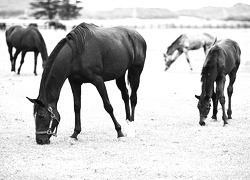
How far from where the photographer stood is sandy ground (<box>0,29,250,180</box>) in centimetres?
718

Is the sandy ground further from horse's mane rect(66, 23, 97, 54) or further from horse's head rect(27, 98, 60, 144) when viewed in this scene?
horse's mane rect(66, 23, 97, 54)

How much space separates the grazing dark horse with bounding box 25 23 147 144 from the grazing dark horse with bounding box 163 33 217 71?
14564mm

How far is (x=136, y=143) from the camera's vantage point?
9.10 metres

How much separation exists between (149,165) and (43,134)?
2083mm

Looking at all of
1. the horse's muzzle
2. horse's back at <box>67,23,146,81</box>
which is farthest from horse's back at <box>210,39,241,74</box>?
horse's back at <box>67,23,146,81</box>

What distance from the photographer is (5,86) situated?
1731 centimetres

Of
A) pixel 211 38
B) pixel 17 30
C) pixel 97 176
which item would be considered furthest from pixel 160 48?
pixel 97 176

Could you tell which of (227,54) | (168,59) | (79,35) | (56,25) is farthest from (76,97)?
(56,25)

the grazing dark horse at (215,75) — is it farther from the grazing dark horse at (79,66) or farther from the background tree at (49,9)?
the background tree at (49,9)

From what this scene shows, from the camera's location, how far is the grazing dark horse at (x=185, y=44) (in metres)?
24.6

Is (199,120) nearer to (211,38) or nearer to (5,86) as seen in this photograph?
(5,86)

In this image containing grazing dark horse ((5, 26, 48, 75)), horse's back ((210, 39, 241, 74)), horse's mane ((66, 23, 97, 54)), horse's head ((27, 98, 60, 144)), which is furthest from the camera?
grazing dark horse ((5, 26, 48, 75))

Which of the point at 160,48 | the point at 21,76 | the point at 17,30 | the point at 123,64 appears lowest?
the point at 160,48

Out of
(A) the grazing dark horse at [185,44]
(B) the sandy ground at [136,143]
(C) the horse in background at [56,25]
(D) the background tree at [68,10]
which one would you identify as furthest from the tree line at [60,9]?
(B) the sandy ground at [136,143]
